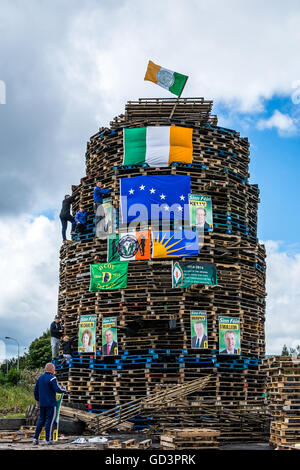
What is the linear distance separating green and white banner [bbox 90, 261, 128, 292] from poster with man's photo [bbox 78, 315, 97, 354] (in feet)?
4.54

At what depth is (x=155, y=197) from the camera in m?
24.7

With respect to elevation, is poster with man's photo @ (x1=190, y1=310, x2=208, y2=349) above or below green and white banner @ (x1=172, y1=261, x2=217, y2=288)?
below

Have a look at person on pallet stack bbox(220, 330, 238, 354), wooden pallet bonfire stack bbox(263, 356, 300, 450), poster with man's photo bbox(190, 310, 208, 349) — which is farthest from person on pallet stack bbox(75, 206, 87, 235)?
wooden pallet bonfire stack bbox(263, 356, 300, 450)

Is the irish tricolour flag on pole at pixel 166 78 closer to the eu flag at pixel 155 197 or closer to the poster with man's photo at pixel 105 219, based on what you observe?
the eu flag at pixel 155 197

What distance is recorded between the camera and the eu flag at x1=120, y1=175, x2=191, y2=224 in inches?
969

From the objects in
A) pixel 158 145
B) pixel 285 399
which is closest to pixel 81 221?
pixel 158 145

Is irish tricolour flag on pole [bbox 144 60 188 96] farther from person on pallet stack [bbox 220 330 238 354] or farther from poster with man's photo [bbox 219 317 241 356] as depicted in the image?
person on pallet stack [bbox 220 330 238 354]

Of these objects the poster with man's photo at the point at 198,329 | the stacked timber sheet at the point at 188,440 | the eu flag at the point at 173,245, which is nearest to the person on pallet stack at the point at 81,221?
the eu flag at the point at 173,245

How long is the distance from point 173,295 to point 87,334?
4487 millimetres

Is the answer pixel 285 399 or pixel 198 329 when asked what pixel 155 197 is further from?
pixel 285 399

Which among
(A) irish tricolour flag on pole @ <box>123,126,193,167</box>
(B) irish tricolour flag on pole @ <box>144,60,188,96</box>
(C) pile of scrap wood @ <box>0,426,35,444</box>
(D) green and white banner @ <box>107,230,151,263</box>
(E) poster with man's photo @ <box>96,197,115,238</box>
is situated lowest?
(C) pile of scrap wood @ <box>0,426,35,444</box>

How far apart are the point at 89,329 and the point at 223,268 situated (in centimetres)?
681

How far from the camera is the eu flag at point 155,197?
24.6 m

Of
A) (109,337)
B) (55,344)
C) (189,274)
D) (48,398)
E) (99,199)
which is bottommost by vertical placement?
(48,398)
